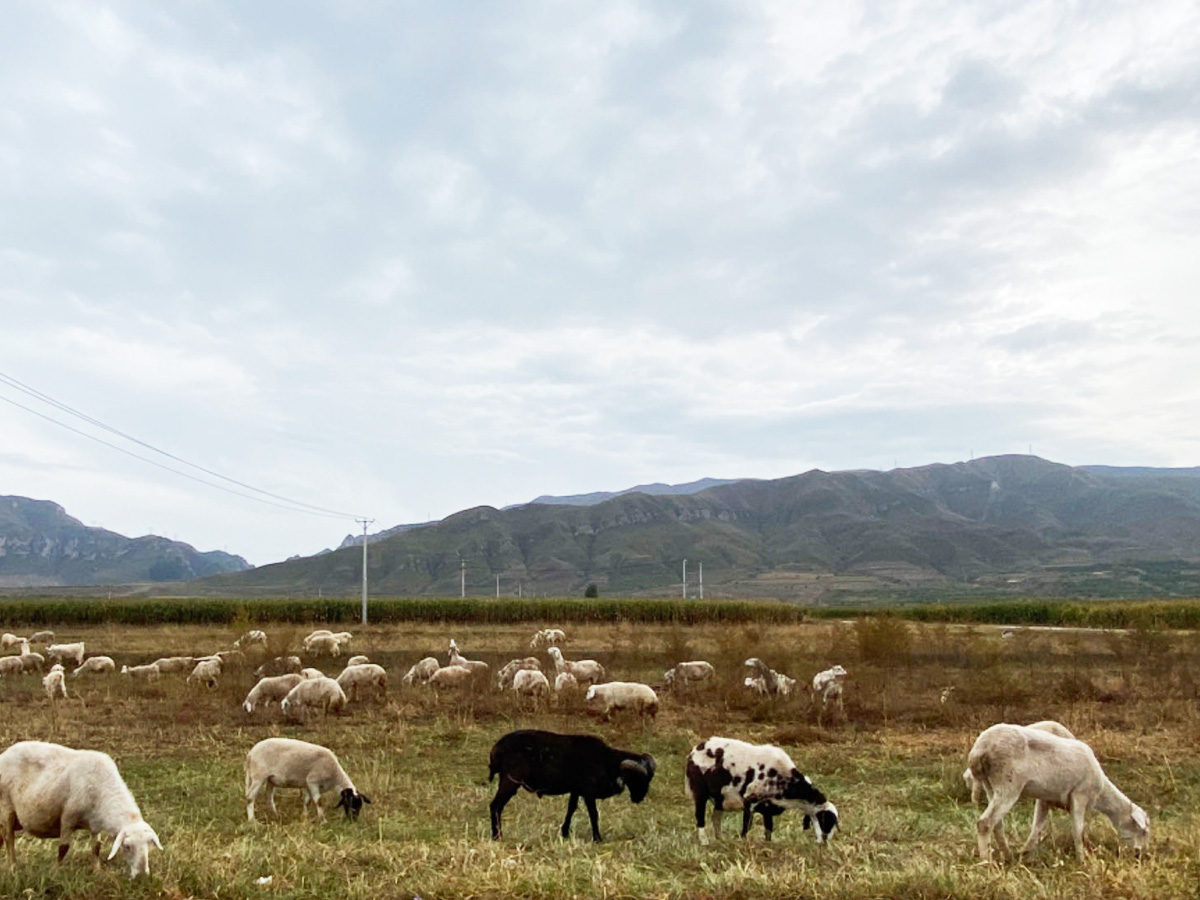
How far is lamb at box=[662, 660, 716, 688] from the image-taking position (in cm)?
2698

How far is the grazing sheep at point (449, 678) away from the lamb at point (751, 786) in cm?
1654

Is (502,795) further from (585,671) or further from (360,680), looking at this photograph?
(585,671)

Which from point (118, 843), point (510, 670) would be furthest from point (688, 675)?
point (118, 843)

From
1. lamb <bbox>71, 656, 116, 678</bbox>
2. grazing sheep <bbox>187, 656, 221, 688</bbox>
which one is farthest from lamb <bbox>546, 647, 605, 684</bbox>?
lamb <bbox>71, 656, 116, 678</bbox>

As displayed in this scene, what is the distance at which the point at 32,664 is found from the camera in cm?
3203

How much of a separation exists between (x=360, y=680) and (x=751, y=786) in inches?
625

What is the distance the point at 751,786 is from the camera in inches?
404

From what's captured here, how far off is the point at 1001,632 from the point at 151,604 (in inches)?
2206

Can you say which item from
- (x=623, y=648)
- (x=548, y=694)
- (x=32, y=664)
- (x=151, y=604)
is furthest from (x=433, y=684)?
(x=151, y=604)

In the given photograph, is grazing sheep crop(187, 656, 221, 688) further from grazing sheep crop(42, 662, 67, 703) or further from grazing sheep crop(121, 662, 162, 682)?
grazing sheep crop(42, 662, 67, 703)

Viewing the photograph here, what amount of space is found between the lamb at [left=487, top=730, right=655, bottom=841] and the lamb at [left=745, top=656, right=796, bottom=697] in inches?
565

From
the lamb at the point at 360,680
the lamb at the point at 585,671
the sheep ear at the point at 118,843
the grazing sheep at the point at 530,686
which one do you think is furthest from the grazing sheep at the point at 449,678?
the sheep ear at the point at 118,843

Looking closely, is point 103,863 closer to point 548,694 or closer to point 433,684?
point 548,694

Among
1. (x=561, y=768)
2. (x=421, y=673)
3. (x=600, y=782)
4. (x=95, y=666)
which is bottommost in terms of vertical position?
(x=421, y=673)
